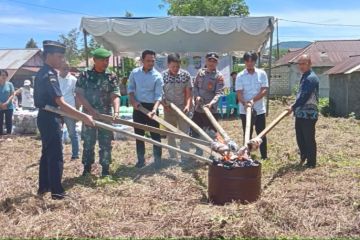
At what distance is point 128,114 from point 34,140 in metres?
2.15

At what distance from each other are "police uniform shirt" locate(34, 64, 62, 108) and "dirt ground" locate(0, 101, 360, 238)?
106 cm

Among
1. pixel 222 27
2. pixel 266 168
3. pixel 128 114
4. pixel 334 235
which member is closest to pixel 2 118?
pixel 128 114

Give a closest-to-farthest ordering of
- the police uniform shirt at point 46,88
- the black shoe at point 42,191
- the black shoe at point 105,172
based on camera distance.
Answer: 1. the police uniform shirt at point 46,88
2. the black shoe at point 42,191
3. the black shoe at point 105,172

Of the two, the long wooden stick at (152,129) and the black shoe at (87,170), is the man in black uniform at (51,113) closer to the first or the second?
the long wooden stick at (152,129)

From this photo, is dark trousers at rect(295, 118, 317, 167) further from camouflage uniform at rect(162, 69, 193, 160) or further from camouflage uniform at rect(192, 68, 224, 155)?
camouflage uniform at rect(162, 69, 193, 160)

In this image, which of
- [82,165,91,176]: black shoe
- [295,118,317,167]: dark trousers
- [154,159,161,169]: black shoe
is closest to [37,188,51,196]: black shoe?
[82,165,91,176]: black shoe

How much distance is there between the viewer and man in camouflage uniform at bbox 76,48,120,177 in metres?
5.65

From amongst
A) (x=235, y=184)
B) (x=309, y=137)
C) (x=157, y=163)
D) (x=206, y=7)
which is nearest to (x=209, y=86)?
(x=157, y=163)

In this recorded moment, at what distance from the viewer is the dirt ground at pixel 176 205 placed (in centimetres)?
390

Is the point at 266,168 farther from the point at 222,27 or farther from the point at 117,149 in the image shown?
the point at 222,27

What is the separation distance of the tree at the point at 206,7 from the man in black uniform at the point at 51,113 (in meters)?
39.6

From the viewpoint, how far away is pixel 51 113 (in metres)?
4.83

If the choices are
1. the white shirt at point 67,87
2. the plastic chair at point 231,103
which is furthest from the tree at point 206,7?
the white shirt at point 67,87

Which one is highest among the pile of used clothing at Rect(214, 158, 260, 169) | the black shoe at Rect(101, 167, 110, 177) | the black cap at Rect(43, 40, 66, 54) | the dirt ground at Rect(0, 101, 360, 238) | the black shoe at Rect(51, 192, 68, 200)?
the black cap at Rect(43, 40, 66, 54)
